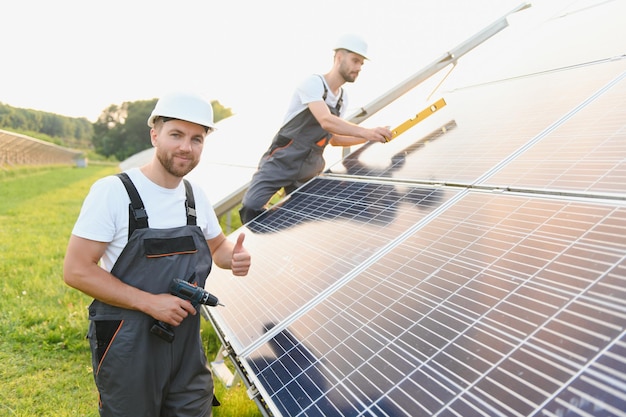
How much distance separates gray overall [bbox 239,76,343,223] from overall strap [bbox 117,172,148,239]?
2386 millimetres

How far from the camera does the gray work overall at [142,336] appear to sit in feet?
8.53

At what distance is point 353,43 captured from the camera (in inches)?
183

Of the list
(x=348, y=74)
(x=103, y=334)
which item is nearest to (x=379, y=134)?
(x=348, y=74)

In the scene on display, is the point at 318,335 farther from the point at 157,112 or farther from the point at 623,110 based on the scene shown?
the point at 623,110

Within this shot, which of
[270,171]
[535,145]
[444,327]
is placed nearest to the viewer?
[444,327]

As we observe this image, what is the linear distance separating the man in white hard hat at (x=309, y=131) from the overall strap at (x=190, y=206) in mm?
1963

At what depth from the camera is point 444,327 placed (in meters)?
2.00

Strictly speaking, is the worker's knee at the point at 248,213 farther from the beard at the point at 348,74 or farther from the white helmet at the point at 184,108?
the white helmet at the point at 184,108

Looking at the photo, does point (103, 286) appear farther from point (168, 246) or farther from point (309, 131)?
point (309, 131)

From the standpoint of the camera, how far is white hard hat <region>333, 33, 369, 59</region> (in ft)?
15.2

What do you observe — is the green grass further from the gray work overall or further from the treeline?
the treeline

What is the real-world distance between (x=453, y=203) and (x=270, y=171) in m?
2.54

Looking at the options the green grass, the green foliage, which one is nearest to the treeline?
the green foliage

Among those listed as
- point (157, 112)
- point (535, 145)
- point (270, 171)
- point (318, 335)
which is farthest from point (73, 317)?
point (535, 145)
